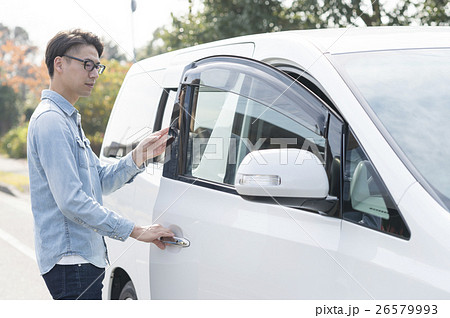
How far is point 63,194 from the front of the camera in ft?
7.55

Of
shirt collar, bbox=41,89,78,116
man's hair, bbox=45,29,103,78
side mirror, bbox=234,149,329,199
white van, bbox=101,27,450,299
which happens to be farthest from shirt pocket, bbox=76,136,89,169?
side mirror, bbox=234,149,329,199

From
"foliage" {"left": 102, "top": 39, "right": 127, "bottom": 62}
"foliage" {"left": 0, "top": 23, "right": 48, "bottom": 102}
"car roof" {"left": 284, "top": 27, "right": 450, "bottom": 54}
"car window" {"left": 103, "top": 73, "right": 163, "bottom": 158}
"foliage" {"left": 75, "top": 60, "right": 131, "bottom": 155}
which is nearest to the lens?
"car roof" {"left": 284, "top": 27, "right": 450, "bottom": 54}

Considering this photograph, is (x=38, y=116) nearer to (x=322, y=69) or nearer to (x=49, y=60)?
(x=49, y=60)

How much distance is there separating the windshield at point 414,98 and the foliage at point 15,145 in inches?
844

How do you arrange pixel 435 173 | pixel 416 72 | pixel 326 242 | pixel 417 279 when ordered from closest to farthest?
1. pixel 417 279
2. pixel 435 173
3. pixel 326 242
4. pixel 416 72

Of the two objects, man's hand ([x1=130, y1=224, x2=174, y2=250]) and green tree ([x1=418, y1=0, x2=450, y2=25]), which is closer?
man's hand ([x1=130, y1=224, x2=174, y2=250])

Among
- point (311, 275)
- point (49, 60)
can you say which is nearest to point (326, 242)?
point (311, 275)

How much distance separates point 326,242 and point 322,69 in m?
0.67

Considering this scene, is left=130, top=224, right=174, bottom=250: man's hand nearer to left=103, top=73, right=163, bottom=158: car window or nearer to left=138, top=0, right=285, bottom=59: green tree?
left=103, top=73, right=163, bottom=158: car window

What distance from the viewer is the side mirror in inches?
74.9

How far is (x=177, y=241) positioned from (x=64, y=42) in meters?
1.03

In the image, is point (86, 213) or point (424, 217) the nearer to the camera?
point (424, 217)

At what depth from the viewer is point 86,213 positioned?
2332 millimetres

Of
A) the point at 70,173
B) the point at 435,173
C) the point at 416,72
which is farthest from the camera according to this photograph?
the point at 70,173
